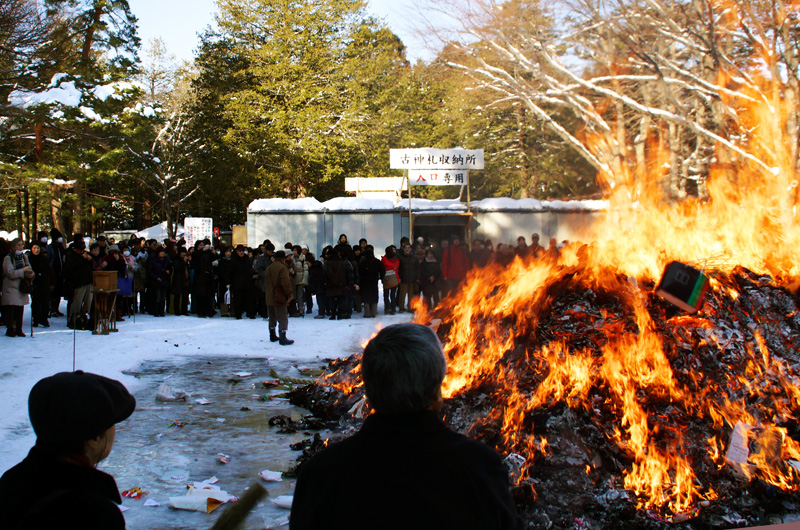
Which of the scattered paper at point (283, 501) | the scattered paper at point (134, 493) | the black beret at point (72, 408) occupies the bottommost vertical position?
the scattered paper at point (283, 501)

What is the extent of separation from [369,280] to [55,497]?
47.6 feet

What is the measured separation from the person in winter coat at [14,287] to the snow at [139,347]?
278 millimetres

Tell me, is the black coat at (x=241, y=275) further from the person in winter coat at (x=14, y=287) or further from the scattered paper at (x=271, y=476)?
the scattered paper at (x=271, y=476)

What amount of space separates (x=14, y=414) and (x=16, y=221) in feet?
132

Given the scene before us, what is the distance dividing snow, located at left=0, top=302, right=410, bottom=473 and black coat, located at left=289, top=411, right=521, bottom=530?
16.6ft

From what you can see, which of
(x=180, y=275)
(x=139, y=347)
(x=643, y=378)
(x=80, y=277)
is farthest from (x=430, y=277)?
(x=643, y=378)

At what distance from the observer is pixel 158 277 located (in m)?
15.7

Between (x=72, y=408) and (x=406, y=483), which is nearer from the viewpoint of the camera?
(x=406, y=483)

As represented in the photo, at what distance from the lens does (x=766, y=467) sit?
548 cm

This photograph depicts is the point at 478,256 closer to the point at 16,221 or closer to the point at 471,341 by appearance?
the point at 471,341

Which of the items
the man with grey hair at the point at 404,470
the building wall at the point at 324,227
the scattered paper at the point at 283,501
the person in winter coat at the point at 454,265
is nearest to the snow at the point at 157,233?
the building wall at the point at 324,227

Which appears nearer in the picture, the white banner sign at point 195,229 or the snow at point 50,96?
the snow at point 50,96

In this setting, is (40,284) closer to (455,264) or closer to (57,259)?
(57,259)

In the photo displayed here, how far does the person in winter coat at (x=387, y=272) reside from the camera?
661 inches
